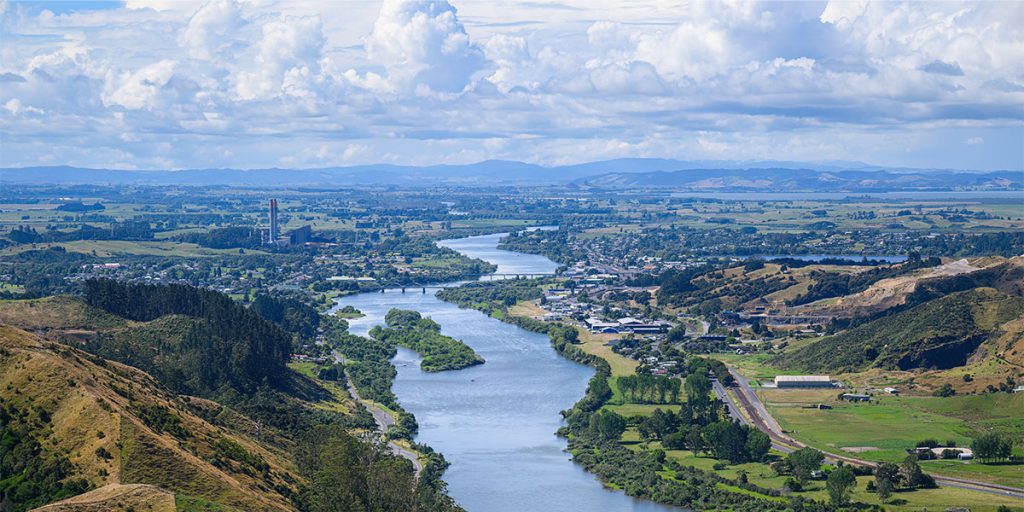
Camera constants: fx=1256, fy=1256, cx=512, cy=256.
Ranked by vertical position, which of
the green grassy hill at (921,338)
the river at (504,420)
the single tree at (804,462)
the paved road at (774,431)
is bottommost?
the river at (504,420)

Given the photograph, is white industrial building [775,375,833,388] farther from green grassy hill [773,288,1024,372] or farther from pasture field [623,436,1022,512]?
pasture field [623,436,1022,512]

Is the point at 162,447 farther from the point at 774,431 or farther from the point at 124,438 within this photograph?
the point at 774,431

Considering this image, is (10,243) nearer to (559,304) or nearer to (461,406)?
(559,304)

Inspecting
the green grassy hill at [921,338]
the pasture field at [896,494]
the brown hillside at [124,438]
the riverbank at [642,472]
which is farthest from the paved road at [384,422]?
the green grassy hill at [921,338]

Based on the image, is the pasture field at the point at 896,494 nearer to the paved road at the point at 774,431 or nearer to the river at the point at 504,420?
the paved road at the point at 774,431

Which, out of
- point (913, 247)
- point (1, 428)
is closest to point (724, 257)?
point (913, 247)

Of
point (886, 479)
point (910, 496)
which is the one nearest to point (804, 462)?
point (886, 479)
